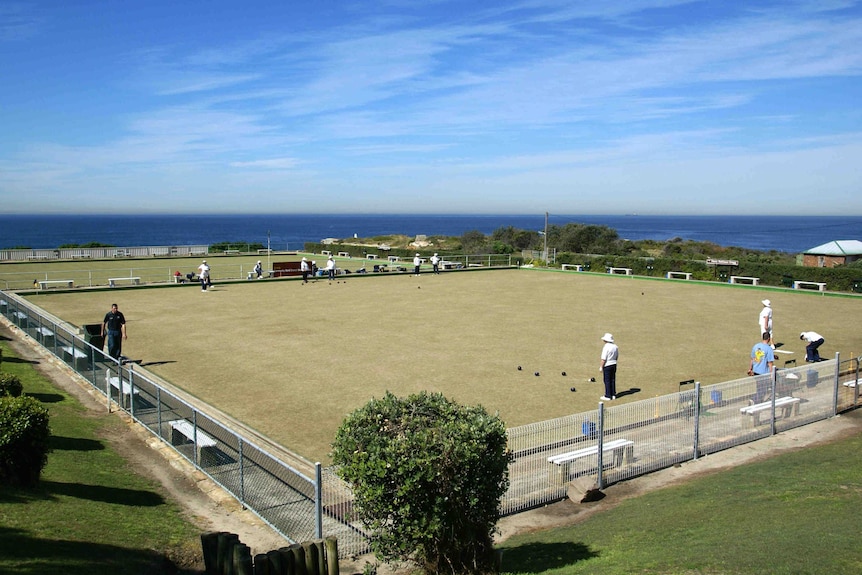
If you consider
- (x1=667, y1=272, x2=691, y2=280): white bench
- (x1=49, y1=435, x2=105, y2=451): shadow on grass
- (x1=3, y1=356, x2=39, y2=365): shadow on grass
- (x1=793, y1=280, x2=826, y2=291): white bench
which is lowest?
(x1=49, y1=435, x2=105, y2=451): shadow on grass

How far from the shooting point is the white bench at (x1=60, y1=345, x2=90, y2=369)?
14988mm

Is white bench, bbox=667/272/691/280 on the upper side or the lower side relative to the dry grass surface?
upper

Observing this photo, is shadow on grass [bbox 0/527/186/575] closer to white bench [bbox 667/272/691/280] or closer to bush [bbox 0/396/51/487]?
bush [bbox 0/396/51/487]

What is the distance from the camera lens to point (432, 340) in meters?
21.1

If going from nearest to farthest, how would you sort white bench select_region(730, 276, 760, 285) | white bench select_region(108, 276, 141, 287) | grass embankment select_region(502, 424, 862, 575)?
grass embankment select_region(502, 424, 862, 575)
white bench select_region(108, 276, 141, 287)
white bench select_region(730, 276, 760, 285)

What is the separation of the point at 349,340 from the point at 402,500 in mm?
15154

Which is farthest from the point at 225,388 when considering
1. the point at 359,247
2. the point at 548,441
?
the point at 359,247

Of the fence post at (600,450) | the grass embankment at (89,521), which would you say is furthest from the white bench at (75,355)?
the fence post at (600,450)

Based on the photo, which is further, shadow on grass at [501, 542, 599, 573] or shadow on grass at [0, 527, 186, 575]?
shadow on grass at [501, 542, 599, 573]

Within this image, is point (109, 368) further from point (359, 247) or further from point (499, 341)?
point (359, 247)

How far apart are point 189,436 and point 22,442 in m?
2.69

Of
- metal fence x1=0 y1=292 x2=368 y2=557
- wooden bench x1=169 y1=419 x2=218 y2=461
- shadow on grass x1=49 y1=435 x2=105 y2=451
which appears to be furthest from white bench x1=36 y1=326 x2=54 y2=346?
wooden bench x1=169 y1=419 x2=218 y2=461

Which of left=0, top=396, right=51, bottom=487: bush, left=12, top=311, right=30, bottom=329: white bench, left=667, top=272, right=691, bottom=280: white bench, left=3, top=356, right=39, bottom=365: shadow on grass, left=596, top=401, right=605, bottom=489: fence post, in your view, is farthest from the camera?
left=667, top=272, right=691, bottom=280: white bench

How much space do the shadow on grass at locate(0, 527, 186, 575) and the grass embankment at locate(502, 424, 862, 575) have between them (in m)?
3.71
